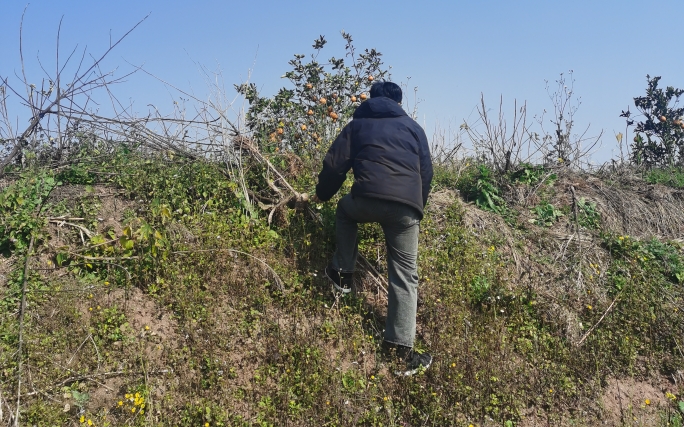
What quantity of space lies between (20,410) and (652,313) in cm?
528

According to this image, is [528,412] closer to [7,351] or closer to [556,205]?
[556,205]

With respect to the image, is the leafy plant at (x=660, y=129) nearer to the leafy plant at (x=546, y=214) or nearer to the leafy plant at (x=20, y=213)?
the leafy plant at (x=546, y=214)

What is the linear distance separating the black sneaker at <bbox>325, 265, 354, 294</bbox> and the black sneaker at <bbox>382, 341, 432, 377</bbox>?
2.20ft

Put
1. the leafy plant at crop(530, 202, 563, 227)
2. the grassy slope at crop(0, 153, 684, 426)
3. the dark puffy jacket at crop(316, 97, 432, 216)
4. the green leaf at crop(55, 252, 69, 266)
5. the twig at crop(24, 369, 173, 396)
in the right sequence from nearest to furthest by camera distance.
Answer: the twig at crop(24, 369, 173, 396)
the grassy slope at crop(0, 153, 684, 426)
the dark puffy jacket at crop(316, 97, 432, 216)
the green leaf at crop(55, 252, 69, 266)
the leafy plant at crop(530, 202, 563, 227)

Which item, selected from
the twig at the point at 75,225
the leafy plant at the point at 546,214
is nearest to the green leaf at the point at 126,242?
the twig at the point at 75,225

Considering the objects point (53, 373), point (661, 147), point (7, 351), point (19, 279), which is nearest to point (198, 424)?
point (53, 373)

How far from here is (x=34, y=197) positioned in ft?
17.1

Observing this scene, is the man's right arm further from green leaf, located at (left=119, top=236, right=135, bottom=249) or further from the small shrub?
the small shrub

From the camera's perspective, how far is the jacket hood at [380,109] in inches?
180

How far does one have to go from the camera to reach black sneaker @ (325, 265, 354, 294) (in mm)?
5039

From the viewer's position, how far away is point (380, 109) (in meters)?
4.58

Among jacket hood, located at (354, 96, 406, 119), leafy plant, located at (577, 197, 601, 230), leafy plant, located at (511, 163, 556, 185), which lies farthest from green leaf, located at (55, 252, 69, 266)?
leafy plant, located at (577, 197, 601, 230)

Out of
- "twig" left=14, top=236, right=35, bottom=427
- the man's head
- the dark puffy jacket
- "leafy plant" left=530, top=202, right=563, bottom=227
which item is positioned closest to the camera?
"twig" left=14, top=236, right=35, bottom=427

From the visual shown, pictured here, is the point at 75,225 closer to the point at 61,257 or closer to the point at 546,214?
the point at 61,257
